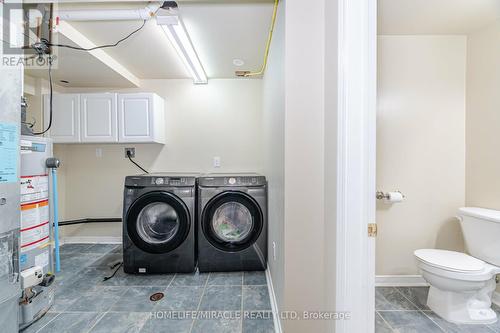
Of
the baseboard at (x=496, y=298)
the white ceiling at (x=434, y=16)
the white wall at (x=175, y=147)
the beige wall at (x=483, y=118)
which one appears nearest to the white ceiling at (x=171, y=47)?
the white wall at (x=175, y=147)

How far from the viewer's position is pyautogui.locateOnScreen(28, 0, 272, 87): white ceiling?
1.51m

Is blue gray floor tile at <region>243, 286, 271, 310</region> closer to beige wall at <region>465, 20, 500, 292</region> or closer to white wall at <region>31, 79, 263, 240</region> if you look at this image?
white wall at <region>31, 79, 263, 240</region>

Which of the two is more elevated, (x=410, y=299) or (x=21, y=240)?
(x=21, y=240)

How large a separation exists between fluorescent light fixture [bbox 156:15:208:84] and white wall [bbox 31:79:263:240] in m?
0.35

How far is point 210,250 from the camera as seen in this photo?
1986mm

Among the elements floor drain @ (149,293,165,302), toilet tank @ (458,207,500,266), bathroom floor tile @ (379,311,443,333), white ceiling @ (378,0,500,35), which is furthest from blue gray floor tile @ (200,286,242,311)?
white ceiling @ (378,0,500,35)

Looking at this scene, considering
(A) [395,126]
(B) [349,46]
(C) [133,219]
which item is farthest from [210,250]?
(A) [395,126]

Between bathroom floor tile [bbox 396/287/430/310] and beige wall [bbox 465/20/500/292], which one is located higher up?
beige wall [bbox 465/20/500/292]

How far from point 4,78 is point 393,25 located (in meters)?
2.71

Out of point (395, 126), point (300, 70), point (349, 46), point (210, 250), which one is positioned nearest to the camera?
point (349, 46)

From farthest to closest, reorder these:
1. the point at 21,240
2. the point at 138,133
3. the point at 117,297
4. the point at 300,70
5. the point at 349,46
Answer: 1. the point at 138,133
2. the point at 117,297
3. the point at 21,240
4. the point at 300,70
5. the point at 349,46

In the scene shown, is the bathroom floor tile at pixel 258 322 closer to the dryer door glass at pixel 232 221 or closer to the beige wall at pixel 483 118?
the dryer door glass at pixel 232 221

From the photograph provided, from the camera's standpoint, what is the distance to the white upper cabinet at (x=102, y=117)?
2336 millimetres

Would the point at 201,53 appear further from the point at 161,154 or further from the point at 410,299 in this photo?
the point at 410,299
